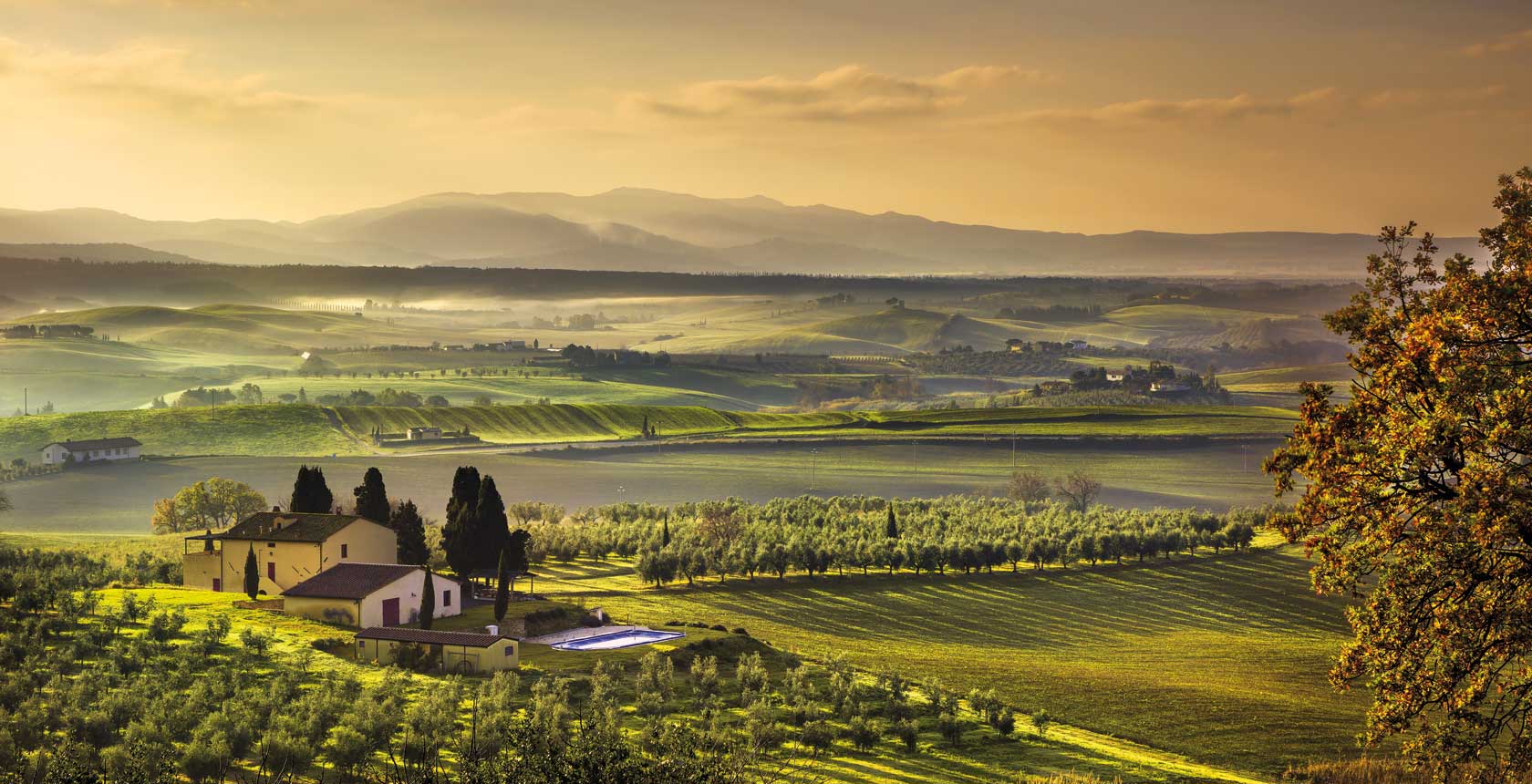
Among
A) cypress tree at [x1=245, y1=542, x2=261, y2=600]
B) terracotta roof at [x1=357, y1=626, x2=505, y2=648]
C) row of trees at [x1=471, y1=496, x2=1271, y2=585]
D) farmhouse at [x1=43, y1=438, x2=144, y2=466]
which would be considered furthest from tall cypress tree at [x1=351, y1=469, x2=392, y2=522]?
farmhouse at [x1=43, y1=438, x2=144, y2=466]

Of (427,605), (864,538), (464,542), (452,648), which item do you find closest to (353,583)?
(427,605)

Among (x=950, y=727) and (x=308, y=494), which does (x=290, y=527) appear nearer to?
(x=308, y=494)

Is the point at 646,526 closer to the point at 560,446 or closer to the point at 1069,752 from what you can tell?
the point at 1069,752

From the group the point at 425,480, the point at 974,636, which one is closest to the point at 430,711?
the point at 974,636

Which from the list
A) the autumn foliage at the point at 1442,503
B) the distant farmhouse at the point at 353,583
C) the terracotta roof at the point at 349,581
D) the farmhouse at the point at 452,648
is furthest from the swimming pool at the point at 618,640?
the autumn foliage at the point at 1442,503

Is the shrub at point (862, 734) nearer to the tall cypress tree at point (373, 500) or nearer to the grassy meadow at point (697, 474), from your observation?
the tall cypress tree at point (373, 500)

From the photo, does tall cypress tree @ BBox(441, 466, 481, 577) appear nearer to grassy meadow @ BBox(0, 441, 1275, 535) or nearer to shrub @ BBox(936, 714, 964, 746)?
shrub @ BBox(936, 714, 964, 746)
